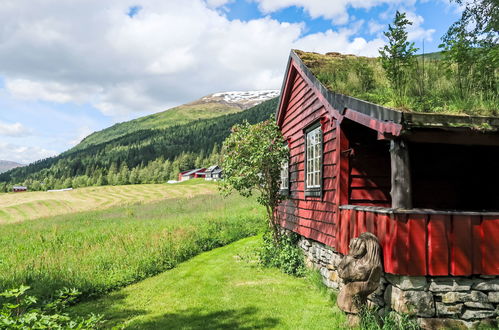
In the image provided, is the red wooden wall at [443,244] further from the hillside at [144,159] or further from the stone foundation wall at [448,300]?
the hillside at [144,159]

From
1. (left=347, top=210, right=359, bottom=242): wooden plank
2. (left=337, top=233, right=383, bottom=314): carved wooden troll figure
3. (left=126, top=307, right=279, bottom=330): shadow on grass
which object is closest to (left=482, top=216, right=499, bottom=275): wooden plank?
(left=337, top=233, right=383, bottom=314): carved wooden troll figure

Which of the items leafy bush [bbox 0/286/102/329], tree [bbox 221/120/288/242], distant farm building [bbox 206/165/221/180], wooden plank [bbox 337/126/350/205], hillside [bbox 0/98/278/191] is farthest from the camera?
hillside [bbox 0/98/278/191]

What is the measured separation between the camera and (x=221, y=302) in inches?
319

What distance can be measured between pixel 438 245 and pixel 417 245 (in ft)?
1.00

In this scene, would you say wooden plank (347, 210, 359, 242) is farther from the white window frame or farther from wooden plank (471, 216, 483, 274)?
the white window frame

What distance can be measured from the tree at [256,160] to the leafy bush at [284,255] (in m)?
0.30

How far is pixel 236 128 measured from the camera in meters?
12.2

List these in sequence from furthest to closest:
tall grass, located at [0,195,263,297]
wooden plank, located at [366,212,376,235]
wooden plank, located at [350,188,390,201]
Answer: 1. tall grass, located at [0,195,263,297]
2. wooden plank, located at [350,188,390,201]
3. wooden plank, located at [366,212,376,235]

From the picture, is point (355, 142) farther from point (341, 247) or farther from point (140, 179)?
point (140, 179)

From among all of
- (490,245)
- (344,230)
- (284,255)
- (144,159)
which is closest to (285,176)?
(284,255)

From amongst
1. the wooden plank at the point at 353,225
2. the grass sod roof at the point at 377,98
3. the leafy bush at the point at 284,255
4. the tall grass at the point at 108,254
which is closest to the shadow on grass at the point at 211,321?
the wooden plank at the point at 353,225

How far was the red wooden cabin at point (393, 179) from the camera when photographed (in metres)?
5.34

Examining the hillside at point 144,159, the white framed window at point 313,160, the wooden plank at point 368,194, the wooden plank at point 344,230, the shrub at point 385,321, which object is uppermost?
the hillside at point 144,159

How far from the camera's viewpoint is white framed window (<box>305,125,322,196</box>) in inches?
366
